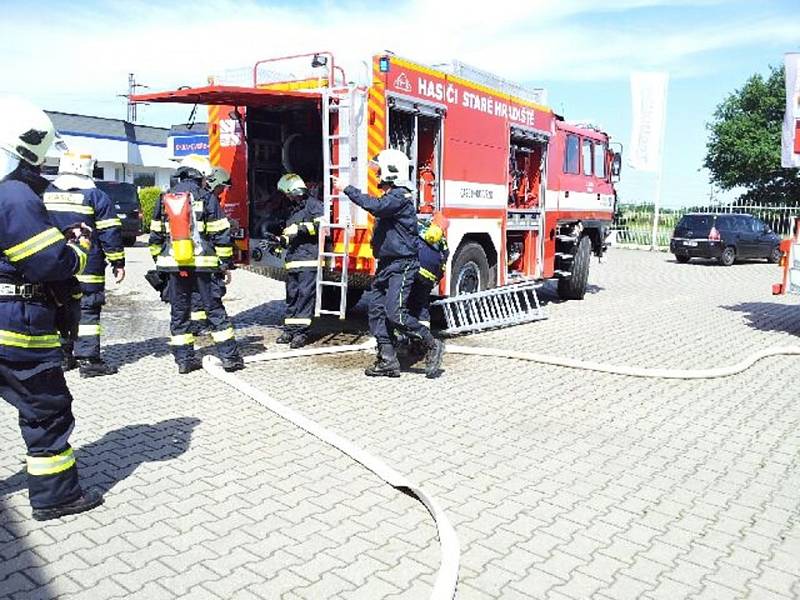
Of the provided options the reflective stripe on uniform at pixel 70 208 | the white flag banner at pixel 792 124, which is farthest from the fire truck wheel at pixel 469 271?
the reflective stripe on uniform at pixel 70 208

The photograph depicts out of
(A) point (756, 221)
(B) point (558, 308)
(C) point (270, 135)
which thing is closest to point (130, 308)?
(C) point (270, 135)

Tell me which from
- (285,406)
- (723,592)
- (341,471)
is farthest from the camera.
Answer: (285,406)

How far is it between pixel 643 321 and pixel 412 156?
4273mm

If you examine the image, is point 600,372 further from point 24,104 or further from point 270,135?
point 24,104

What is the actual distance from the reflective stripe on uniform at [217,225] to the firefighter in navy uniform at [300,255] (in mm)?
820

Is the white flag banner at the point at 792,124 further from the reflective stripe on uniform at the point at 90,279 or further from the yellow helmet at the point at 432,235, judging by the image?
the reflective stripe on uniform at the point at 90,279

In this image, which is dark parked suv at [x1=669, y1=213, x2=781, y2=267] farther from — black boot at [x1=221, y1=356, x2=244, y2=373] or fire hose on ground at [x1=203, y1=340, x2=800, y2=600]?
black boot at [x1=221, y1=356, x2=244, y2=373]

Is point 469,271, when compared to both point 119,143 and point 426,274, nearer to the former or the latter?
point 426,274

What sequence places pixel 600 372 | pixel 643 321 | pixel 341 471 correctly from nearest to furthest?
pixel 341 471 → pixel 600 372 → pixel 643 321

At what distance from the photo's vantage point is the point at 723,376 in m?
6.48

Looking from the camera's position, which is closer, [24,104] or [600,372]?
[24,104]

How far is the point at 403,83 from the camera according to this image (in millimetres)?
6719

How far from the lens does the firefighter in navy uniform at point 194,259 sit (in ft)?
20.0

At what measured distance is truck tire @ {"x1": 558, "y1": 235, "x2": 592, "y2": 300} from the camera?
10.9 m
